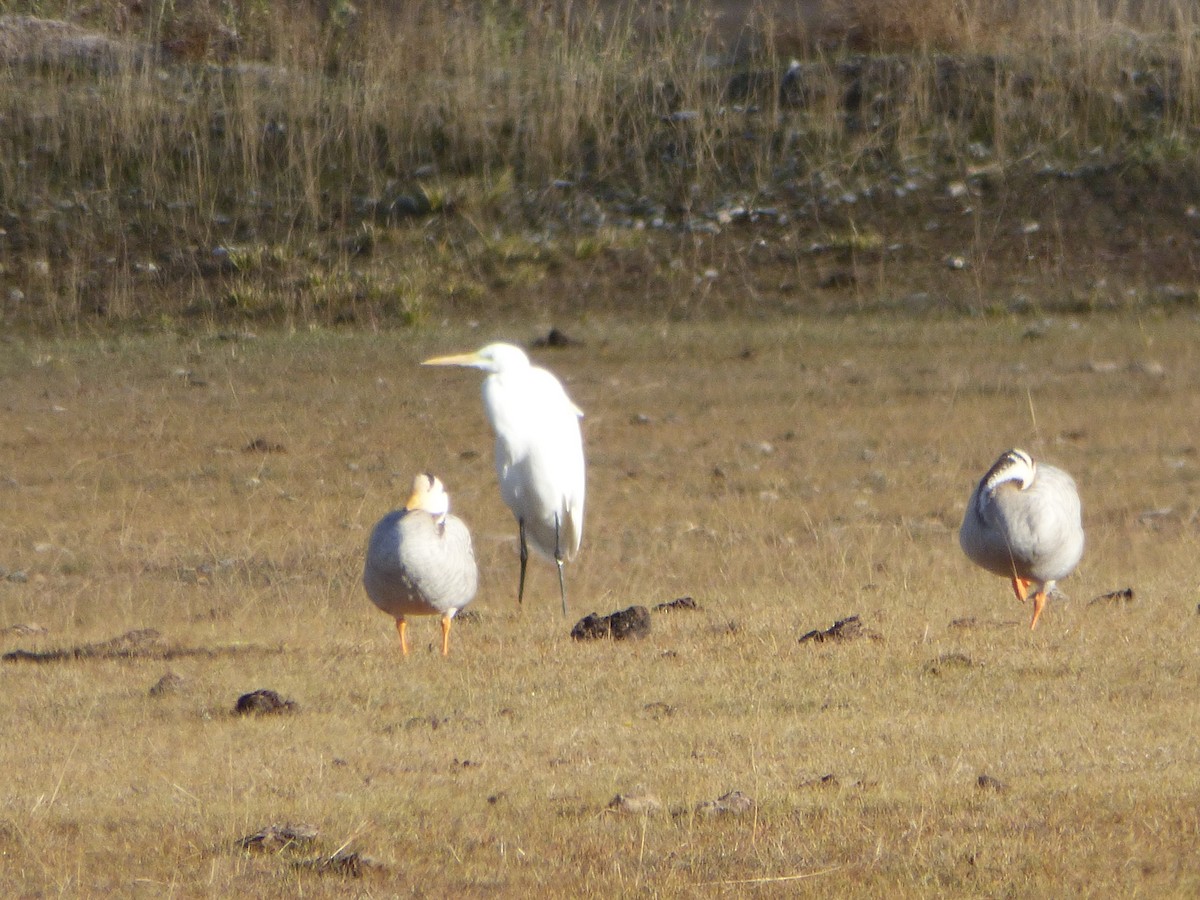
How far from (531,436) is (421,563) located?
1356mm

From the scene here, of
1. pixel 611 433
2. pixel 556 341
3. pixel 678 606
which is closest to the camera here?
pixel 678 606

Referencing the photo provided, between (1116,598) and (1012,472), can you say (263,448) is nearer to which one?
(1012,472)

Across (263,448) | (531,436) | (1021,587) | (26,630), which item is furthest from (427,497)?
(263,448)

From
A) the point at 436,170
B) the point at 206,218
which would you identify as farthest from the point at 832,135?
the point at 206,218

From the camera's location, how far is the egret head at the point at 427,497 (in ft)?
26.5

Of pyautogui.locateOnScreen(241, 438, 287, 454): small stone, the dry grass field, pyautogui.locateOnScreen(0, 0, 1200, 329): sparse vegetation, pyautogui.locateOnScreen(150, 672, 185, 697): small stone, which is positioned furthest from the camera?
pyautogui.locateOnScreen(0, 0, 1200, 329): sparse vegetation

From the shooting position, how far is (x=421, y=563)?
7.74 metres

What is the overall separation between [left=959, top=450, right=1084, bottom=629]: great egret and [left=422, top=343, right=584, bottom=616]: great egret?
6.28 ft

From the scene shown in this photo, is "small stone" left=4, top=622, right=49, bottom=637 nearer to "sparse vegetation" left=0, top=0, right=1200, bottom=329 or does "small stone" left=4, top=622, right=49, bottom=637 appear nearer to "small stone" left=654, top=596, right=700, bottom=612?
"small stone" left=654, top=596, right=700, bottom=612

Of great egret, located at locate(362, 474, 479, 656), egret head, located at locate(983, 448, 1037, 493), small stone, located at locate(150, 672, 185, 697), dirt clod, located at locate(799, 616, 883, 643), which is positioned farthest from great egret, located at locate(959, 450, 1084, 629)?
small stone, located at locate(150, 672, 185, 697)

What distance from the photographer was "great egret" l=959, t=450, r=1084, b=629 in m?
7.88

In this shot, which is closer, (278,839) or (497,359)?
(278,839)

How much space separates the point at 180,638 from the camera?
28.3 feet

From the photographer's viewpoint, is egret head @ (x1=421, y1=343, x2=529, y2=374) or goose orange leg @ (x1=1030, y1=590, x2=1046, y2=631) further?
egret head @ (x1=421, y1=343, x2=529, y2=374)
